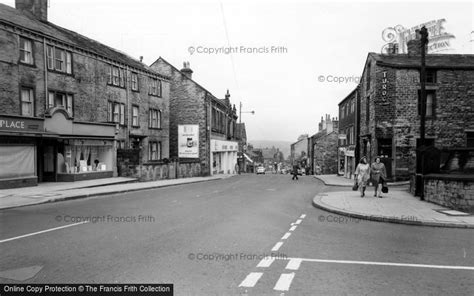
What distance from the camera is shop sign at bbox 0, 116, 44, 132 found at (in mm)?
17827

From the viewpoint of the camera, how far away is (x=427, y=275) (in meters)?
5.92

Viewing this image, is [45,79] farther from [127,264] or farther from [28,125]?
[127,264]

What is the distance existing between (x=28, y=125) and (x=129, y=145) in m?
11.5

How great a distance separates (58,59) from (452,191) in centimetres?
2251

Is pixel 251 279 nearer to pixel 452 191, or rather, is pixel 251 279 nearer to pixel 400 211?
pixel 400 211

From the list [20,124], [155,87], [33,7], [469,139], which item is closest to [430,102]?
[469,139]

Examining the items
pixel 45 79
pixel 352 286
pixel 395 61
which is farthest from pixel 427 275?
pixel 395 61

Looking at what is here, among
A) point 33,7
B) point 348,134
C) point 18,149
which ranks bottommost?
point 18,149

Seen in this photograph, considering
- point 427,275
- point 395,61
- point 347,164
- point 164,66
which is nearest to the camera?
point 427,275

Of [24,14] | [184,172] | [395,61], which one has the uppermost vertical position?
[24,14]

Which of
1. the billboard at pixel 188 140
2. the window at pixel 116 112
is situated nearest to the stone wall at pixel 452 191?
the window at pixel 116 112

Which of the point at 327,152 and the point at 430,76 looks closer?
the point at 430,76

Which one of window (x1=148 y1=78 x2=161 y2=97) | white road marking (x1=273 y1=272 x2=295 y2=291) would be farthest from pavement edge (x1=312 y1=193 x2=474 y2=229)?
window (x1=148 y1=78 x2=161 y2=97)

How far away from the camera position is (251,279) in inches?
217
